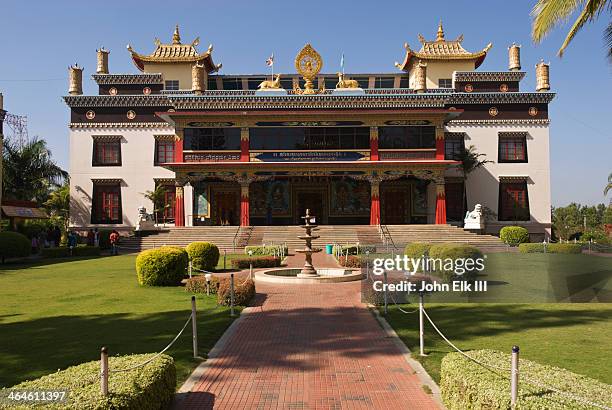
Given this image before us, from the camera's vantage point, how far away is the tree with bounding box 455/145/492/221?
1494 inches

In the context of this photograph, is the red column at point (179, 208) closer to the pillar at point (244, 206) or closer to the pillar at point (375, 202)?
the pillar at point (244, 206)

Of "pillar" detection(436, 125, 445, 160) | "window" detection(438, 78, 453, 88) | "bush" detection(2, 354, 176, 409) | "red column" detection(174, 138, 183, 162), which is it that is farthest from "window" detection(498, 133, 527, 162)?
"bush" detection(2, 354, 176, 409)

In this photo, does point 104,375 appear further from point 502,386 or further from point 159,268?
point 159,268

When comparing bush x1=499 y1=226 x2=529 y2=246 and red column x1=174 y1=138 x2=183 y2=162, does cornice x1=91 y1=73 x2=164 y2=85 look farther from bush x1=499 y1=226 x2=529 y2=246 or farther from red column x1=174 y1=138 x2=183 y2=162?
bush x1=499 y1=226 x2=529 y2=246

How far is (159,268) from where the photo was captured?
54.1ft

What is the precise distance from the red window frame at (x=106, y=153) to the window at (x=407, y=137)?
2117cm

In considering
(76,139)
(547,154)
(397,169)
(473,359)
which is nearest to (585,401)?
(473,359)

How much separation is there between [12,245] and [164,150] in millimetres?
17507

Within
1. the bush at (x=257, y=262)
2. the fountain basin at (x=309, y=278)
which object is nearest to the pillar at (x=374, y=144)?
the bush at (x=257, y=262)

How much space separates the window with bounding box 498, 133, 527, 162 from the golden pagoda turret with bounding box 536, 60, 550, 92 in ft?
14.3

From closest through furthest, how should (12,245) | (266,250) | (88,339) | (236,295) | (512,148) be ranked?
(88,339) → (236,295) → (12,245) → (266,250) → (512,148)

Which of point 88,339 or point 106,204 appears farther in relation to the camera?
point 106,204

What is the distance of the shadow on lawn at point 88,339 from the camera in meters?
7.84

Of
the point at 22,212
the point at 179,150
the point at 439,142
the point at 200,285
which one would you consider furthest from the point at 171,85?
the point at 200,285
